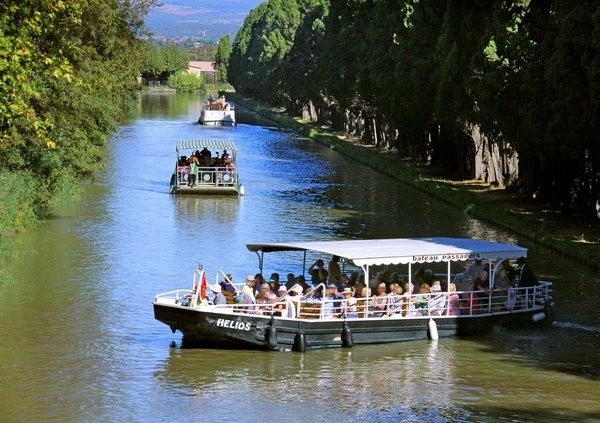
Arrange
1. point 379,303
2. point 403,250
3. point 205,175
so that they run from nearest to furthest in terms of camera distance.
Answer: point 379,303
point 403,250
point 205,175

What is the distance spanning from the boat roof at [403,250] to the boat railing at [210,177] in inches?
1099

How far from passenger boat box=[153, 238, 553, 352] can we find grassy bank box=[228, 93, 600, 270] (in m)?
9.91

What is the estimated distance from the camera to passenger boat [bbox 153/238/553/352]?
2723 cm

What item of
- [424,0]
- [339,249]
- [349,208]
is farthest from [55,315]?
[424,0]

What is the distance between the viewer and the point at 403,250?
97.1ft

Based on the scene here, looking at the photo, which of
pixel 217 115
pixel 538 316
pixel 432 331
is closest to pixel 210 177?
pixel 538 316

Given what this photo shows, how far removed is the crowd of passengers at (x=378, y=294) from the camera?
91.2 ft

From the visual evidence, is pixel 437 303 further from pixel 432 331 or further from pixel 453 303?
pixel 432 331

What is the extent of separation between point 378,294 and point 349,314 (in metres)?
1.05

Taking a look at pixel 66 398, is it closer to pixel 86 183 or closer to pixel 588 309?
pixel 588 309

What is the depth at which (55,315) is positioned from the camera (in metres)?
31.5

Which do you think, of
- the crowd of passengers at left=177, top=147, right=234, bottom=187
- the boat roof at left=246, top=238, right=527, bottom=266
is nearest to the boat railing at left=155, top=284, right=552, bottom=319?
the boat roof at left=246, top=238, right=527, bottom=266

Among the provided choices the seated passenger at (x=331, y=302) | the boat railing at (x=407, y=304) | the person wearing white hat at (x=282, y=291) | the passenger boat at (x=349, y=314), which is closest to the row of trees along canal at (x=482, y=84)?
the boat railing at (x=407, y=304)

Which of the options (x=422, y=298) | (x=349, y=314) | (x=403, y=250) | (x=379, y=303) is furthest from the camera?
(x=403, y=250)
